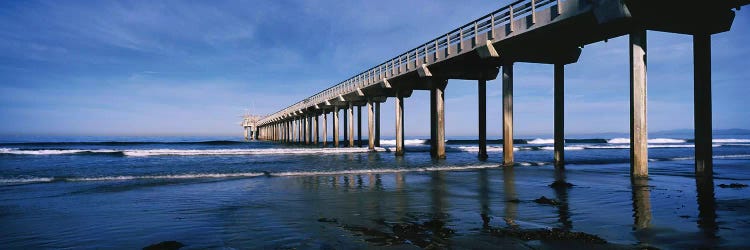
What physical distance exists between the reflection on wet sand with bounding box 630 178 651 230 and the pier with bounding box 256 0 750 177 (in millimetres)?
1205

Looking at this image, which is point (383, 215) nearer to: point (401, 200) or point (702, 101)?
point (401, 200)

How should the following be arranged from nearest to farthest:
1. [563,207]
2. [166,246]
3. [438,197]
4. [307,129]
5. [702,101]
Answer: [166,246]
[563,207]
[438,197]
[702,101]
[307,129]

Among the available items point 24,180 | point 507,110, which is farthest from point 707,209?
point 24,180

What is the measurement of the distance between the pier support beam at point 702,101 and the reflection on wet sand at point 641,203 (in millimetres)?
2676

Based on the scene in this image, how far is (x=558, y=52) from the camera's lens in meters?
15.4

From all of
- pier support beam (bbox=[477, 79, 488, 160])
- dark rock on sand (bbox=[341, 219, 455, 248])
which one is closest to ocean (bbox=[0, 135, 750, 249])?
dark rock on sand (bbox=[341, 219, 455, 248])

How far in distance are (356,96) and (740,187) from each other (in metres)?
25.0

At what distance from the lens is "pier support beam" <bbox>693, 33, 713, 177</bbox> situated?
1149 cm

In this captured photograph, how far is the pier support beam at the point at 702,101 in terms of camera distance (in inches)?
452

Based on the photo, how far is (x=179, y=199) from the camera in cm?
817

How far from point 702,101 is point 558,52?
483 centimetres

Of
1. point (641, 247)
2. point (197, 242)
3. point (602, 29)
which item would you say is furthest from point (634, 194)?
point (197, 242)

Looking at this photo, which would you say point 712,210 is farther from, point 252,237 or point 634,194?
point 252,237

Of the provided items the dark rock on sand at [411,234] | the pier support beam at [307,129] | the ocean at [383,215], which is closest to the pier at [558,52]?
the ocean at [383,215]
